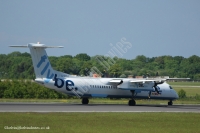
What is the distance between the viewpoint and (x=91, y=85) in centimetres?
4250

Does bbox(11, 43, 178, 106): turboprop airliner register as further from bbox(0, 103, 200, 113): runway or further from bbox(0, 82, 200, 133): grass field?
bbox(0, 82, 200, 133): grass field

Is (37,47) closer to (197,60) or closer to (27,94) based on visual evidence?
(27,94)

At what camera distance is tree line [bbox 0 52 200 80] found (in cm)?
6940

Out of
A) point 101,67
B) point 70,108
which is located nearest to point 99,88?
point 70,108

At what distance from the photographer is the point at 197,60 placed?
396 ft


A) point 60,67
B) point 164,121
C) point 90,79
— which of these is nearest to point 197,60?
point 60,67

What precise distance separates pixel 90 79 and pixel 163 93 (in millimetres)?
9068

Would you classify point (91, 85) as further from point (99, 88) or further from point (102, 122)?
point (102, 122)

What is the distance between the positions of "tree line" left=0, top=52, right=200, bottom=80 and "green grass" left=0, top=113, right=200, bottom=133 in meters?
29.6

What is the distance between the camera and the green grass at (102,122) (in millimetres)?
23297

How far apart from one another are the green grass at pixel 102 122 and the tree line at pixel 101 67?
29604 millimetres

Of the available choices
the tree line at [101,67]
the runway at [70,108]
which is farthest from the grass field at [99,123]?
the tree line at [101,67]

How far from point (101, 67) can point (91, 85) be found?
3156 cm

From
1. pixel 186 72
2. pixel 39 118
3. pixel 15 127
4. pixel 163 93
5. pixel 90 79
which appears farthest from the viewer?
pixel 186 72
